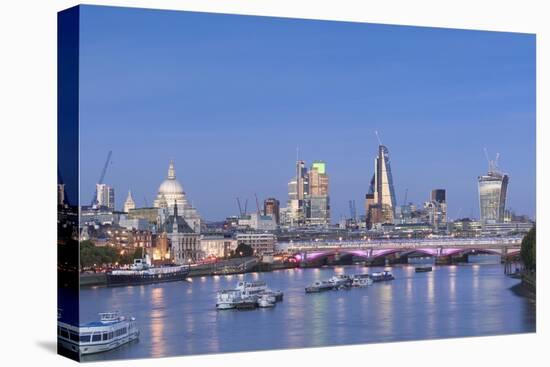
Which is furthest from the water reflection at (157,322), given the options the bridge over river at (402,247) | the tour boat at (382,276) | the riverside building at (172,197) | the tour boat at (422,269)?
the tour boat at (422,269)

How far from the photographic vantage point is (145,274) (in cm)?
1592

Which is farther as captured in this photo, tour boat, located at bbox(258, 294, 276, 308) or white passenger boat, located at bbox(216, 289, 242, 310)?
tour boat, located at bbox(258, 294, 276, 308)

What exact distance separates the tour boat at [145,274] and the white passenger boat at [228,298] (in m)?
0.42

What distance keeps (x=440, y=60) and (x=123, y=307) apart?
461 cm

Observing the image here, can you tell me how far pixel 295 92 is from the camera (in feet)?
53.8

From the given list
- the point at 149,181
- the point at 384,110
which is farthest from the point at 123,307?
the point at 384,110

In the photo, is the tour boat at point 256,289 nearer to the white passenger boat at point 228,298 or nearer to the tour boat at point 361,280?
the white passenger boat at point 228,298

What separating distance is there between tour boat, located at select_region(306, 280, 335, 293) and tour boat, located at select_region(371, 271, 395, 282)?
0.50 meters

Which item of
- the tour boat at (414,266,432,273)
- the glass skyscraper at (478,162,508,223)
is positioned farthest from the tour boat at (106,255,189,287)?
the glass skyscraper at (478,162,508,223)

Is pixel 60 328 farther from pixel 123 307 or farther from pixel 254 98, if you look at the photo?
pixel 254 98

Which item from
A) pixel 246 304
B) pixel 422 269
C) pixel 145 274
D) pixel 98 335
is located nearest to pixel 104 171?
pixel 145 274

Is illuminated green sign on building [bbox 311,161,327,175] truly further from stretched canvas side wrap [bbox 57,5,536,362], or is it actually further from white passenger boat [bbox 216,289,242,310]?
white passenger boat [bbox 216,289,242,310]

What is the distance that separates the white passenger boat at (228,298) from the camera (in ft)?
53.2

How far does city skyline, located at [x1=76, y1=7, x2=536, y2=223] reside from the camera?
15398 millimetres
